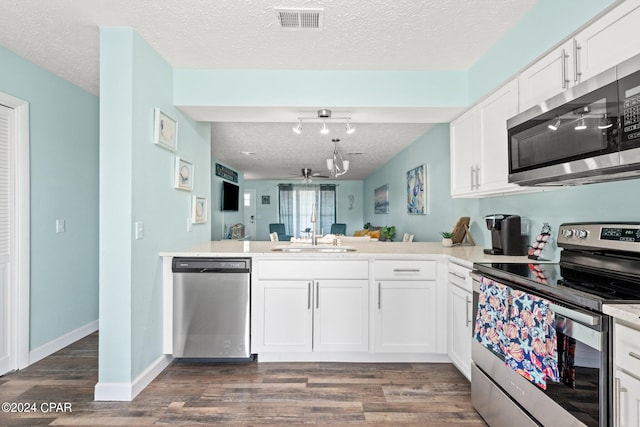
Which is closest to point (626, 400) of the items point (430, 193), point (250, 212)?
point (430, 193)

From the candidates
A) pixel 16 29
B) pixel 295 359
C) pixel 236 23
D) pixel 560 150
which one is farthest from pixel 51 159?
pixel 560 150

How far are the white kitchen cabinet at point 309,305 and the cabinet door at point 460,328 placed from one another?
0.62 m

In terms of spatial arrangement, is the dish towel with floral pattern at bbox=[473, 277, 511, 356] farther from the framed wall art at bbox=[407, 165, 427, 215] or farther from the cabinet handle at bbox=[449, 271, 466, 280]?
the framed wall art at bbox=[407, 165, 427, 215]

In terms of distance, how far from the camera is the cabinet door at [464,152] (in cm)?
268

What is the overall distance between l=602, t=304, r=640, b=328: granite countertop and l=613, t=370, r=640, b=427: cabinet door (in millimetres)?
180

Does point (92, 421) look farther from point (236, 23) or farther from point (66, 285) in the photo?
point (236, 23)

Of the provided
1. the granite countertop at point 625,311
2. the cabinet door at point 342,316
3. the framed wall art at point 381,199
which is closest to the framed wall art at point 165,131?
the cabinet door at point 342,316

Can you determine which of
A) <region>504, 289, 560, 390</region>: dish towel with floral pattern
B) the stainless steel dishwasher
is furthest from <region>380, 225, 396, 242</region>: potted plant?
<region>504, 289, 560, 390</region>: dish towel with floral pattern

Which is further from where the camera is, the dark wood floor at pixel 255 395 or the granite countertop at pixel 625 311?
the dark wood floor at pixel 255 395

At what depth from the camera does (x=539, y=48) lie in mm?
1943

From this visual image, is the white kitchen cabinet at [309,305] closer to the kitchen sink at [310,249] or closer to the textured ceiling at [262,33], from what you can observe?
the kitchen sink at [310,249]

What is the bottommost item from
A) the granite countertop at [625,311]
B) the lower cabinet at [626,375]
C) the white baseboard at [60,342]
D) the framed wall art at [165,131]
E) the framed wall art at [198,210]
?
the white baseboard at [60,342]

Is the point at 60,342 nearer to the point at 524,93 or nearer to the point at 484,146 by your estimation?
the point at 484,146

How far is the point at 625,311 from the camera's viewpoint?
1.09 m
